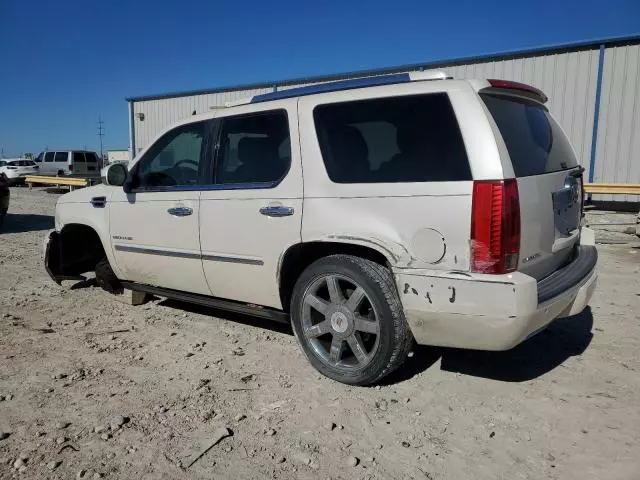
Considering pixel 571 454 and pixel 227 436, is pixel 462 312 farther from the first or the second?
pixel 227 436

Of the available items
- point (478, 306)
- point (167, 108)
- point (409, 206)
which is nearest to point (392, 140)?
point (409, 206)

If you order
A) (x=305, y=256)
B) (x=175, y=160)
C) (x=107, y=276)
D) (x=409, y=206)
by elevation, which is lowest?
(x=107, y=276)

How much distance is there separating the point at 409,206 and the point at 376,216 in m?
0.22

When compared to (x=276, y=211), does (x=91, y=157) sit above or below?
above

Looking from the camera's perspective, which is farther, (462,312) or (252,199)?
(252,199)

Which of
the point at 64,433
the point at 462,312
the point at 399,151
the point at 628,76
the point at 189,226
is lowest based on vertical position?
the point at 64,433

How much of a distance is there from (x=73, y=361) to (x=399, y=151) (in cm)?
278

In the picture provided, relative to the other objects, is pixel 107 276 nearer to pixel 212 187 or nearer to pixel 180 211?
pixel 180 211

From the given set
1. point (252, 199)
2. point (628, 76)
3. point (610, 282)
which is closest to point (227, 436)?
point (252, 199)

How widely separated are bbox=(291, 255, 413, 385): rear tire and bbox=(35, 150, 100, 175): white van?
25705 mm

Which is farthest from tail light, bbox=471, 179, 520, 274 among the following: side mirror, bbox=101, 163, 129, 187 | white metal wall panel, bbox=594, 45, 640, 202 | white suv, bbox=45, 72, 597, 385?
white metal wall panel, bbox=594, 45, 640, 202

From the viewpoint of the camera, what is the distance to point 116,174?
4.44 metres

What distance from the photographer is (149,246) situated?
434cm

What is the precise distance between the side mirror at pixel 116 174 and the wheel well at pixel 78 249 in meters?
1.04
